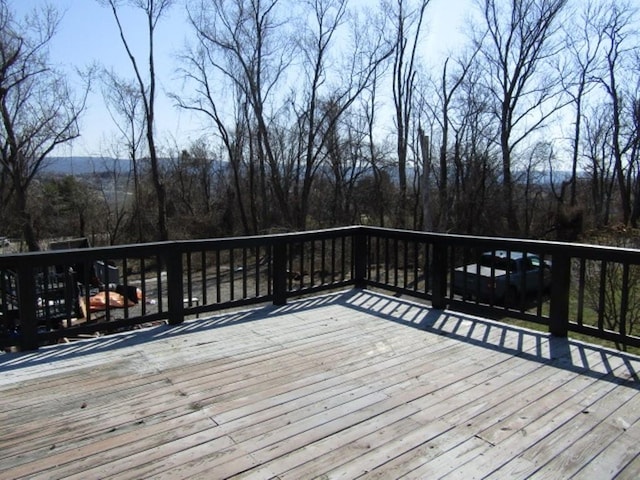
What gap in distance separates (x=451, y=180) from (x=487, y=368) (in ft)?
61.6

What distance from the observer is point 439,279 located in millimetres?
Answer: 4473

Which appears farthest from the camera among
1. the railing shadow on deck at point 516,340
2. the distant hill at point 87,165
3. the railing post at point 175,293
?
the distant hill at point 87,165

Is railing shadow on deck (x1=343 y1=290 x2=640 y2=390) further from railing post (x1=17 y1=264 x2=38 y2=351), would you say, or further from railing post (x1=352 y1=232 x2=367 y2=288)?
railing post (x1=17 y1=264 x2=38 y2=351)

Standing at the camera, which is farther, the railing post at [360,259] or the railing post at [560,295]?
the railing post at [360,259]

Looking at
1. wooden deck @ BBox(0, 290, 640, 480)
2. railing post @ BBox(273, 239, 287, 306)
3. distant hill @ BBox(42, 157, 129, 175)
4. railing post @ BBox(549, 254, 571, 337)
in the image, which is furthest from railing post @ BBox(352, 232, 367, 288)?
distant hill @ BBox(42, 157, 129, 175)

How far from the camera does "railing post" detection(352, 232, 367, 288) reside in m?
5.36

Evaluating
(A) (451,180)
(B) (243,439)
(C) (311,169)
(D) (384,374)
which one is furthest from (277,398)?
(A) (451,180)

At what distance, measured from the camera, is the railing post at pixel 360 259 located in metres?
5.36

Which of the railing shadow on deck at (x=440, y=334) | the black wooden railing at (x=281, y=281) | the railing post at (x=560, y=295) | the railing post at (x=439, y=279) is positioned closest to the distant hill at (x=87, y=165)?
the black wooden railing at (x=281, y=281)

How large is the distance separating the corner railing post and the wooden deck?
1.47 metres

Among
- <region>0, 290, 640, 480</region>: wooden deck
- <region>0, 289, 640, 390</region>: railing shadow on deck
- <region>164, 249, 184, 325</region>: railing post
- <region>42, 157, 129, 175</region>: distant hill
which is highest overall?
<region>42, 157, 129, 175</region>: distant hill

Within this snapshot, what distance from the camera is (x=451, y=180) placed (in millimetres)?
20875

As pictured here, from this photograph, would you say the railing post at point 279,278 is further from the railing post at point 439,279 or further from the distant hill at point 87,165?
the distant hill at point 87,165

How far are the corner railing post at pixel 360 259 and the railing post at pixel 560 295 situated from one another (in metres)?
2.16
